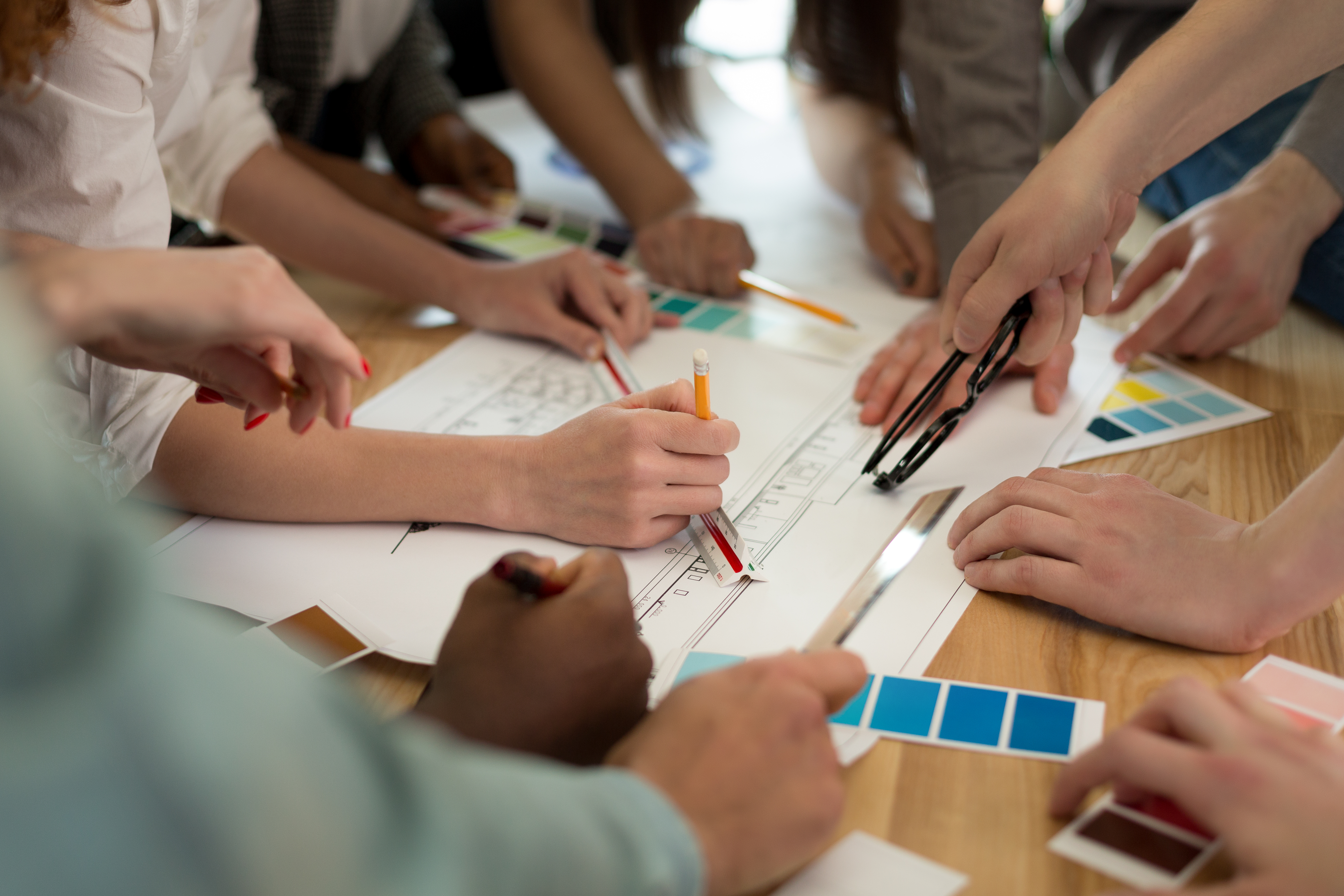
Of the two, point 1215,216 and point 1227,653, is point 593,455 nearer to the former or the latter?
point 1227,653

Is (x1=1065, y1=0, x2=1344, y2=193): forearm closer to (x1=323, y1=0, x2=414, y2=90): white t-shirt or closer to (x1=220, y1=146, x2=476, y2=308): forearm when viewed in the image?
(x1=220, y1=146, x2=476, y2=308): forearm

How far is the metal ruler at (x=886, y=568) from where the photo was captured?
0.67 metres

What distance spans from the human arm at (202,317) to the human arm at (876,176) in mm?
781

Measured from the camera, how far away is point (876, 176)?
1.36 metres

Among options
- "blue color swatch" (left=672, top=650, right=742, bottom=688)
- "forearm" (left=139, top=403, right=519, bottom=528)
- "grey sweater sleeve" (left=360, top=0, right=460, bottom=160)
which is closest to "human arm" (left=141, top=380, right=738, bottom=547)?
"forearm" (left=139, top=403, right=519, bottom=528)

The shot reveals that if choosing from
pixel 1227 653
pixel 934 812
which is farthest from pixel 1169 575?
pixel 934 812

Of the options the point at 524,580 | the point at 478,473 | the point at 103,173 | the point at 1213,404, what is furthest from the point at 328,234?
the point at 1213,404

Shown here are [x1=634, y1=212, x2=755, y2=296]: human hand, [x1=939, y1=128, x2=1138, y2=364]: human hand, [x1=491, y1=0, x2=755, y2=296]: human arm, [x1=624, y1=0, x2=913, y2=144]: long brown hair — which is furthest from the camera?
[x1=624, y1=0, x2=913, y2=144]: long brown hair

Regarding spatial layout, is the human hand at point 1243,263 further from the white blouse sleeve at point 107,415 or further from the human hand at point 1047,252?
the white blouse sleeve at point 107,415

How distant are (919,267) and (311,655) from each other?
2.70 ft

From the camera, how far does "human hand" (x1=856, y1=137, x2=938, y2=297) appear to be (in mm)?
1185

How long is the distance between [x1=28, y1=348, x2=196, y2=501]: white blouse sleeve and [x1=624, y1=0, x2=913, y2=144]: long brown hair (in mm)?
1001

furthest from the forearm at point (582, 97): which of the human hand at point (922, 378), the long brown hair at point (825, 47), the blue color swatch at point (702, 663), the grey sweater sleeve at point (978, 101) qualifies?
the blue color swatch at point (702, 663)

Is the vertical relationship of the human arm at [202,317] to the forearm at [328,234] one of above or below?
above
